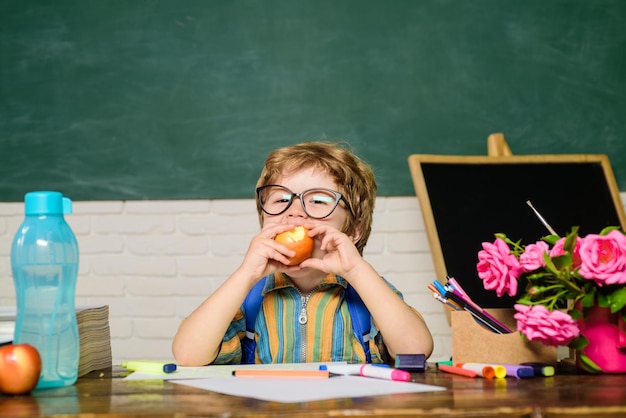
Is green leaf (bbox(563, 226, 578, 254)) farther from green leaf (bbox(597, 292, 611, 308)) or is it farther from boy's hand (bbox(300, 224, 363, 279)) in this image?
boy's hand (bbox(300, 224, 363, 279))

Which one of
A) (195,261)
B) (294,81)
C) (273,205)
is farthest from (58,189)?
(273,205)

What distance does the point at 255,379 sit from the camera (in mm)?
1077

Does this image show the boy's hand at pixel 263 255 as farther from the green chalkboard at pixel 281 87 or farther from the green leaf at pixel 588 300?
the green chalkboard at pixel 281 87

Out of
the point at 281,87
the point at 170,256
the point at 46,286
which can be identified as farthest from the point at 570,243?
the point at 170,256

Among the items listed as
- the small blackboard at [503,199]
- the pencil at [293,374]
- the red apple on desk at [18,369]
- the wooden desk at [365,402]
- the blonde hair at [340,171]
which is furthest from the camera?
the small blackboard at [503,199]

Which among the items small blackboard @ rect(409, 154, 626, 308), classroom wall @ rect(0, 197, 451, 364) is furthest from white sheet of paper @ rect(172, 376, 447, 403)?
classroom wall @ rect(0, 197, 451, 364)

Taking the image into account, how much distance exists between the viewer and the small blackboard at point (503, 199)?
254cm

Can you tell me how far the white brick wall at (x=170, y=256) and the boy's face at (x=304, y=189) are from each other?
1.18 m

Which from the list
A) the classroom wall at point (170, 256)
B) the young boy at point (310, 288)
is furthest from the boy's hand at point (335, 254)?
the classroom wall at point (170, 256)

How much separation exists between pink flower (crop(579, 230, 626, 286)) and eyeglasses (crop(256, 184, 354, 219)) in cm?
57

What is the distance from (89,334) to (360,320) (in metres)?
0.56

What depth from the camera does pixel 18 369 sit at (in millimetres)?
986

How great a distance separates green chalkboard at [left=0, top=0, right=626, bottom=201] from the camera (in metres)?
2.82

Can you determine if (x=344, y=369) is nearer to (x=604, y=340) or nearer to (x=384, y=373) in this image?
(x=384, y=373)
